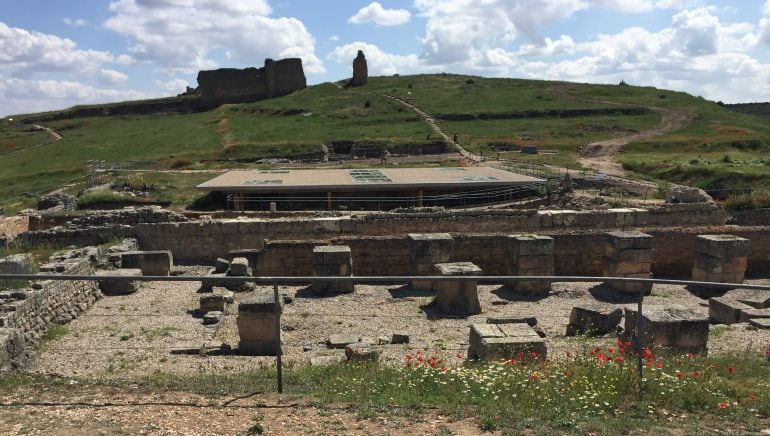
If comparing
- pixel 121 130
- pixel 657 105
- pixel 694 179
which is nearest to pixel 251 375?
pixel 694 179

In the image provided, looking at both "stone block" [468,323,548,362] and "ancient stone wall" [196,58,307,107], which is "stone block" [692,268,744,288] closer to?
"stone block" [468,323,548,362]

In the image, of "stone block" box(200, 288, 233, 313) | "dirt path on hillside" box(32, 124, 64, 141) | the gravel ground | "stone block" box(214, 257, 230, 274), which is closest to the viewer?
the gravel ground

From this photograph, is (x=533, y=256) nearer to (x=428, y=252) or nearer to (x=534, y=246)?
(x=534, y=246)

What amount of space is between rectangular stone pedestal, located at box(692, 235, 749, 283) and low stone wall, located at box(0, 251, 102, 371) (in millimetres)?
14757

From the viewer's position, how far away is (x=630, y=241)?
15016 millimetres

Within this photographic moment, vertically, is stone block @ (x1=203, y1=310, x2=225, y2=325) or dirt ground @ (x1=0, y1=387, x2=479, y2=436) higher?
dirt ground @ (x1=0, y1=387, x2=479, y2=436)

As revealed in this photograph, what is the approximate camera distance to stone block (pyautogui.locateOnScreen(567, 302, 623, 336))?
11.2 metres

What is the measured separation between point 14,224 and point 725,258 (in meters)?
23.5

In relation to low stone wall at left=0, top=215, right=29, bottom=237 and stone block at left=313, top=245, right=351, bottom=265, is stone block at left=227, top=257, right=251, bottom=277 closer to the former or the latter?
stone block at left=313, top=245, right=351, bottom=265

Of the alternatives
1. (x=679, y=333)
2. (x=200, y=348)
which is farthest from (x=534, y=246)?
(x=200, y=348)

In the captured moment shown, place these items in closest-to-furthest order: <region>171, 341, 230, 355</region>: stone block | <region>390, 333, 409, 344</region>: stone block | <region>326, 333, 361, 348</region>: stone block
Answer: <region>171, 341, 230, 355</region>: stone block → <region>326, 333, 361, 348</region>: stone block → <region>390, 333, 409, 344</region>: stone block

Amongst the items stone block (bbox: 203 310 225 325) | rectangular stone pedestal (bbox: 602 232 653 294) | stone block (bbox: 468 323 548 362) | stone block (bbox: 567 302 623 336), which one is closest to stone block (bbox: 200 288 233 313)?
stone block (bbox: 203 310 225 325)

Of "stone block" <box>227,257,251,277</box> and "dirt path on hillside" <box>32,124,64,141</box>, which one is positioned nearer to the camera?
"stone block" <box>227,257,251,277</box>

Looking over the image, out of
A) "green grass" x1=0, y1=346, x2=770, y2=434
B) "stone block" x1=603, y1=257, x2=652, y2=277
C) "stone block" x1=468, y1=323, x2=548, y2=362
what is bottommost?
"stone block" x1=603, y1=257, x2=652, y2=277
